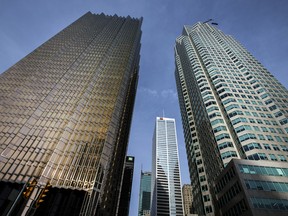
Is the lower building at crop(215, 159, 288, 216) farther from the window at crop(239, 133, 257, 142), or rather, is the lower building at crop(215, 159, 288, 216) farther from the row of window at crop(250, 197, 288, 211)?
the window at crop(239, 133, 257, 142)

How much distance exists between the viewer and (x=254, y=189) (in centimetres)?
3912

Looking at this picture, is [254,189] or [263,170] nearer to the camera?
[254,189]

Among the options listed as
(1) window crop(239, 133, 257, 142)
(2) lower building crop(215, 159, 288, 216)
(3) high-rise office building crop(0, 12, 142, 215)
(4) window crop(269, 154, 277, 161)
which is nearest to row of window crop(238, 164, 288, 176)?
(2) lower building crop(215, 159, 288, 216)

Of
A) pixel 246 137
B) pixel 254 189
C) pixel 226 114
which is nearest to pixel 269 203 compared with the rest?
pixel 254 189

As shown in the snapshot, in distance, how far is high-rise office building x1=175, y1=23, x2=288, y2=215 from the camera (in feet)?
182

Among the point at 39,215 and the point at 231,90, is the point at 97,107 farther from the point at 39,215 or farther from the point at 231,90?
the point at 231,90

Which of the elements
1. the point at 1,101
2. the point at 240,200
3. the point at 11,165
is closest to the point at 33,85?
the point at 1,101

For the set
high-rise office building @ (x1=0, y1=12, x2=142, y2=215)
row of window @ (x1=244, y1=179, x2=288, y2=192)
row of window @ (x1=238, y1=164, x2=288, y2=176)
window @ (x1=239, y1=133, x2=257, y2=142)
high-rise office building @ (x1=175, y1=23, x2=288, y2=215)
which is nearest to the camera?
high-rise office building @ (x1=0, y1=12, x2=142, y2=215)

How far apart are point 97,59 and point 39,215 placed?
61.2m

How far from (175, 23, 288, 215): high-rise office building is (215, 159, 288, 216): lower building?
257 inches

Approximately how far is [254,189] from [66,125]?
4530cm

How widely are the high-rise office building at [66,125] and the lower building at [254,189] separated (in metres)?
27.9

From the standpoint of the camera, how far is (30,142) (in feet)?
153

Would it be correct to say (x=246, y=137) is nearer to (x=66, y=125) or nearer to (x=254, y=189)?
(x=254, y=189)
